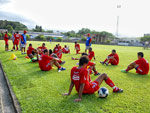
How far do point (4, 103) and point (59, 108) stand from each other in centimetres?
179

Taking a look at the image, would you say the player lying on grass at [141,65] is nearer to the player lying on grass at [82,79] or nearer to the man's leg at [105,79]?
the man's leg at [105,79]

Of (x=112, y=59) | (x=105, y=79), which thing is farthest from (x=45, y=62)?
(x=112, y=59)

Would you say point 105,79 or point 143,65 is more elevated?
point 143,65

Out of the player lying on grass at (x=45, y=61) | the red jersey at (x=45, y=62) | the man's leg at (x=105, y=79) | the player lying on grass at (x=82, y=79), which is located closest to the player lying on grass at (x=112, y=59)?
the player lying on grass at (x=45, y=61)

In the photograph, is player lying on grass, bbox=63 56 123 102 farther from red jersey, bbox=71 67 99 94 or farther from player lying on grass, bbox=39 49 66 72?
player lying on grass, bbox=39 49 66 72

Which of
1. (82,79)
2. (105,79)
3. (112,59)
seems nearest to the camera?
(82,79)

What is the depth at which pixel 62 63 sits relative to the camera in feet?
31.2

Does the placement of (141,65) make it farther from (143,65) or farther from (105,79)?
(105,79)

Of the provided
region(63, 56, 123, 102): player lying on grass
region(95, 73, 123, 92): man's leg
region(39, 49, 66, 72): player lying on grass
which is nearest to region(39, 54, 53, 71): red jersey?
region(39, 49, 66, 72): player lying on grass

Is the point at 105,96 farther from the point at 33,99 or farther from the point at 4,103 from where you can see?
the point at 4,103

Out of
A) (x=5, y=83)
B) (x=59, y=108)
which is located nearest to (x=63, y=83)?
(x=59, y=108)

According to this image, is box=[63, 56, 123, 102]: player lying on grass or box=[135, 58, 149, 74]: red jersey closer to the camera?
box=[63, 56, 123, 102]: player lying on grass

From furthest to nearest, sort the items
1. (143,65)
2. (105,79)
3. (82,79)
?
(143,65) < (105,79) < (82,79)

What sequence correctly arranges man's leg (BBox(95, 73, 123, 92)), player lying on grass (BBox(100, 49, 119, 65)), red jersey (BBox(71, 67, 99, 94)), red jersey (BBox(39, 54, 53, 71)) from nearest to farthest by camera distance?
red jersey (BBox(71, 67, 99, 94)) < man's leg (BBox(95, 73, 123, 92)) < red jersey (BBox(39, 54, 53, 71)) < player lying on grass (BBox(100, 49, 119, 65))
